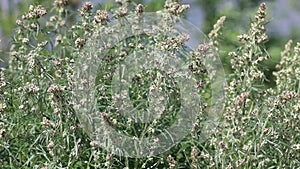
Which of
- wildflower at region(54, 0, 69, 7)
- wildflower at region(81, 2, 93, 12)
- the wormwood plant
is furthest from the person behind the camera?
wildflower at region(54, 0, 69, 7)

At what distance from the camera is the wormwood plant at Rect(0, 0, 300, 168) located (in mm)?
1919

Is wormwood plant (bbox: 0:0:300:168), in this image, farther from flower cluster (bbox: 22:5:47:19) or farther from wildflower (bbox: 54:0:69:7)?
wildflower (bbox: 54:0:69:7)

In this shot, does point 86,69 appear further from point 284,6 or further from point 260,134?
point 284,6

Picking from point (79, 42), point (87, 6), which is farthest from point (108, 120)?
point (87, 6)

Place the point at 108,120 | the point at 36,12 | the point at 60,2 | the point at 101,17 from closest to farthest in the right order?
the point at 108,120
the point at 101,17
the point at 36,12
the point at 60,2

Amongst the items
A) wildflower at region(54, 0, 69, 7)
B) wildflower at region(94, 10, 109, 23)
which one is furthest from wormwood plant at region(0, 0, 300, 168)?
wildflower at region(54, 0, 69, 7)

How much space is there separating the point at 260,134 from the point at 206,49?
1.21ft

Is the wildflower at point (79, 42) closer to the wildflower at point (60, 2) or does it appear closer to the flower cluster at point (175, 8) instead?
the flower cluster at point (175, 8)

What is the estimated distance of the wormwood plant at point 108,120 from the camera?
192 centimetres

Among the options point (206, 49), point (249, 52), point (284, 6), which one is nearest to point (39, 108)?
point (206, 49)

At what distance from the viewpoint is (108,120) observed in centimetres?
187

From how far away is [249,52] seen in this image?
2307mm

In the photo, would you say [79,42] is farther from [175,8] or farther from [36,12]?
[175,8]

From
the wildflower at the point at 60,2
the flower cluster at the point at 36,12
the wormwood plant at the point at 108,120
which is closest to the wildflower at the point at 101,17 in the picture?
the wormwood plant at the point at 108,120
